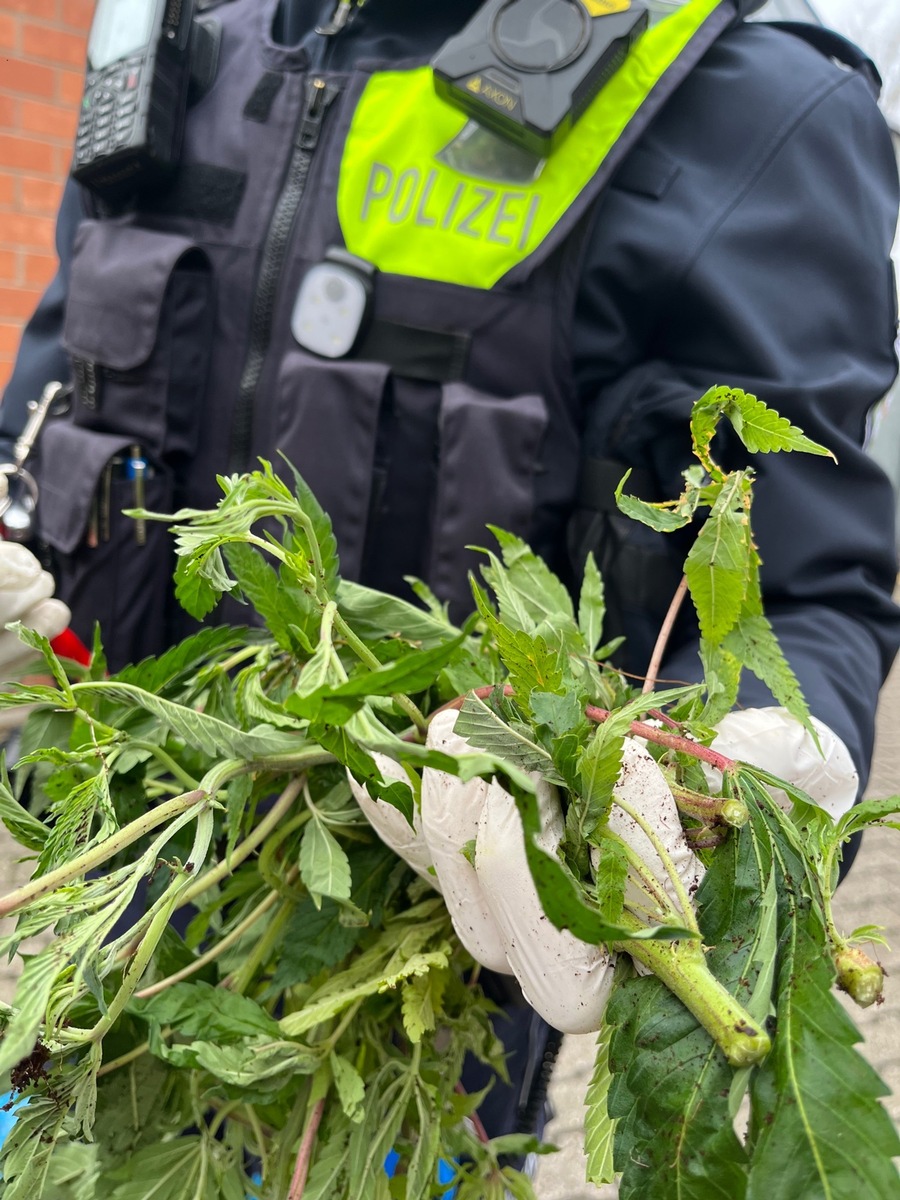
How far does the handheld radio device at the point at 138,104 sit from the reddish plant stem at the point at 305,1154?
3.40ft

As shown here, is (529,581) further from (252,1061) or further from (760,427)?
(252,1061)

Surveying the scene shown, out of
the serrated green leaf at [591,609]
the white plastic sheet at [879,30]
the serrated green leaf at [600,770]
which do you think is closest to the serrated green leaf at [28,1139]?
the serrated green leaf at [600,770]

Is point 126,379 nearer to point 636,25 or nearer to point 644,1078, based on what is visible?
point 636,25

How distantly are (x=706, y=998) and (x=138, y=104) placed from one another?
1139mm

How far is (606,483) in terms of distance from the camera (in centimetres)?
98

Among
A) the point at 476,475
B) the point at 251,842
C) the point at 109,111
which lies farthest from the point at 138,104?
the point at 251,842

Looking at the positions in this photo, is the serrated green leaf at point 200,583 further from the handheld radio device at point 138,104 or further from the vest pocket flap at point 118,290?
the handheld radio device at point 138,104

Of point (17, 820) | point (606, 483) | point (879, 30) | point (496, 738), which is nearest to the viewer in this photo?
point (496, 738)

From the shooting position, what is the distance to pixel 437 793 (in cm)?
50

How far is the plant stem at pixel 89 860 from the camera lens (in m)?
0.38

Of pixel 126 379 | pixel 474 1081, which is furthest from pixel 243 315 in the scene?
pixel 474 1081

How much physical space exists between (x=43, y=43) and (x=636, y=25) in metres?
2.28

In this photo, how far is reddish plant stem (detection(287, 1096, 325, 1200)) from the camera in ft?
1.79

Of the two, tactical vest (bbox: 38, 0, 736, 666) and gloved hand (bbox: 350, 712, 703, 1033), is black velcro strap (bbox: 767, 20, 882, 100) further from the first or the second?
gloved hand (bbox: 350, 712, 703, 1033)
